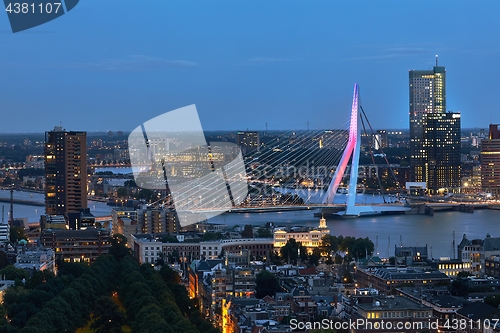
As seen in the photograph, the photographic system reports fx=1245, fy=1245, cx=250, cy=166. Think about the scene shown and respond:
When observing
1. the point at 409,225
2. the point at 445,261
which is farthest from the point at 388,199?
the point at 445,261

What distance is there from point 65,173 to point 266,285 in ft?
28.3

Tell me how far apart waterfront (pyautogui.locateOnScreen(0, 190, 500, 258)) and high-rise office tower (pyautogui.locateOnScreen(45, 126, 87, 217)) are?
1.05m

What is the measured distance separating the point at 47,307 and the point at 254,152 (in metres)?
18.0

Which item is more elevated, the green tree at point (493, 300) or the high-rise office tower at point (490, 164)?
the high-rise office tower at point (490, 164)

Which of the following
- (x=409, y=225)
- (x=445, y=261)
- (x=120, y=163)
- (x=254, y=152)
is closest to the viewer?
(x=445, y=261)

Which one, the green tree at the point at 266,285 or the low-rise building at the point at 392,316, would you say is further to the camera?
the green tree at the point at 266,285

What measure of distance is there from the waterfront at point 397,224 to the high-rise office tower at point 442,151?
5119mm

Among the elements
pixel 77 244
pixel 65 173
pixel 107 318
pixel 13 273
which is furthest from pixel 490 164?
pixel 107 318

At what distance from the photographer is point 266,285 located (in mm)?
9289

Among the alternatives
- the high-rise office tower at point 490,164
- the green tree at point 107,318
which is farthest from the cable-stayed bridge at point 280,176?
the green tree at point 107,318

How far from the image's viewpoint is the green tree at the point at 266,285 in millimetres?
9188

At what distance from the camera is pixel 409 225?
17.1 meters

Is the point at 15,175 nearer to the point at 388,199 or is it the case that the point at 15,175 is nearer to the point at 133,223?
Answer: the point at 388,199

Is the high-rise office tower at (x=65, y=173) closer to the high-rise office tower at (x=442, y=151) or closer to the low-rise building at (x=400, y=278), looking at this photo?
the low-rise building at (x=400, y=278)
